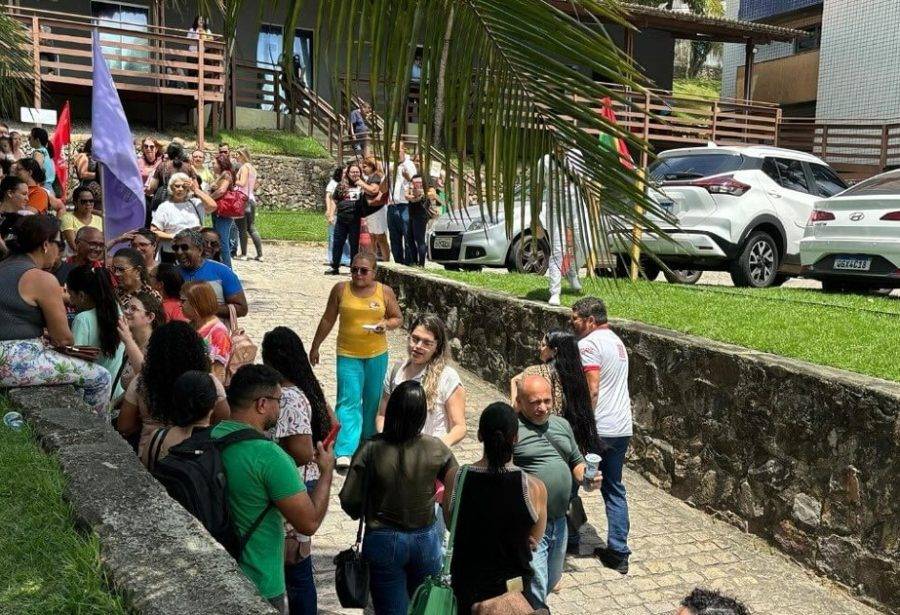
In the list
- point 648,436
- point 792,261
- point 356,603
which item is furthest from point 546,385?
point 792,261

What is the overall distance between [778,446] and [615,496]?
4.52 feet

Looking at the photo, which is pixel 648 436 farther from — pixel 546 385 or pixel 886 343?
pixel 546 385

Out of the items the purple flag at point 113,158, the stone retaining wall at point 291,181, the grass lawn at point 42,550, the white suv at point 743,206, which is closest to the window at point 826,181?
the white suv at point 743,206

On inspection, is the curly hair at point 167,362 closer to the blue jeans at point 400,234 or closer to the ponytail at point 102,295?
the ponytail at point 102,295

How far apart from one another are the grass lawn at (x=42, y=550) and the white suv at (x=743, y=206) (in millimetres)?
8713

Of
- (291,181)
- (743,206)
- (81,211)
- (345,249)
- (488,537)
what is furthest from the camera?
(291,181)

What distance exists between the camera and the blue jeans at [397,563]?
14.3 ft

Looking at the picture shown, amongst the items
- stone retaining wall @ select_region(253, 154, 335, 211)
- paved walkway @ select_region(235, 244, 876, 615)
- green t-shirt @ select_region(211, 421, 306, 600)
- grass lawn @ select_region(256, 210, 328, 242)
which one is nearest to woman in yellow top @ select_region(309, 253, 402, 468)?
paved walkway @ select_region(235, 244, 876, 615)

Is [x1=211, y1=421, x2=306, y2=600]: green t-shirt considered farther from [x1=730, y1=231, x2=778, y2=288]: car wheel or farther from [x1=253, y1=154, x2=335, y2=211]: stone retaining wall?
[x1=253, y1=154, x2=335, y2=211]: stone retaining wall

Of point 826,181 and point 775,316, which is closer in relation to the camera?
point 775,316

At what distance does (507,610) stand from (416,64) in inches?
102

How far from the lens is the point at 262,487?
3588mm

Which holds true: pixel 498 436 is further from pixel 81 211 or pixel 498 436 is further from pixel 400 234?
pixel 400 234

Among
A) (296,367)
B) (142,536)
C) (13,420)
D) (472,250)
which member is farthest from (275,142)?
(142,536)
